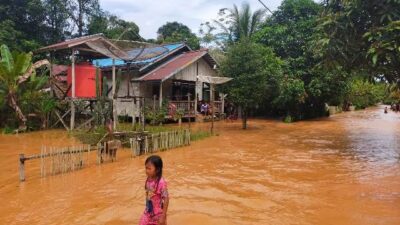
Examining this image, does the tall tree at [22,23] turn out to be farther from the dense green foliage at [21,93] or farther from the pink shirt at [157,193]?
the pink shirt at [157,193]

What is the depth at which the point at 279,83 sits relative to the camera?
2136 cm

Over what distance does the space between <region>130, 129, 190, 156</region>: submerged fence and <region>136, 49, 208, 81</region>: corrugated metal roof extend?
6.52 meters

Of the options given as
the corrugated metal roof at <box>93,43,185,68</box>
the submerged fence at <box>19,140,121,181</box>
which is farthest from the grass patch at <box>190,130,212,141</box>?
the corrugated metal roof at <box>93,43,185,68</box>

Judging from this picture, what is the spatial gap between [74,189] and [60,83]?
516 inches

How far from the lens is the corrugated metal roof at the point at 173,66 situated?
19733 mm

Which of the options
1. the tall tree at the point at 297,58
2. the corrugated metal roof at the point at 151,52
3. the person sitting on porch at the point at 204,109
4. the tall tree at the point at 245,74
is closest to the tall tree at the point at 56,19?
the corrugated metal roof at the point at 151,52

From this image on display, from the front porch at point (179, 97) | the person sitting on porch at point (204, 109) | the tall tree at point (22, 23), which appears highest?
the tall tree at point (22, 23)

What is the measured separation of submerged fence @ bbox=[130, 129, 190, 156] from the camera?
1140 cm

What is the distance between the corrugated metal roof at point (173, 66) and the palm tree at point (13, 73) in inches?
225

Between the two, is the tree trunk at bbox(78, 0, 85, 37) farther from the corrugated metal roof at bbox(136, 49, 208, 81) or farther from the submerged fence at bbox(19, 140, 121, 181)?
the submerged fence at bbox(19, 140, 121, 181)

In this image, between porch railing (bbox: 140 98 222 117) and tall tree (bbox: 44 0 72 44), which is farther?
tall tree (bbox: 44 0 72 44)

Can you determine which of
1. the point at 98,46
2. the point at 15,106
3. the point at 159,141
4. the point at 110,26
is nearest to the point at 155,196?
the point at 159,141

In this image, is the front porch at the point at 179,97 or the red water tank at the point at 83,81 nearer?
the red water tank at the point at 83,81

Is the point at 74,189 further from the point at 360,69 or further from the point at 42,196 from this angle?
the point at 360,69
